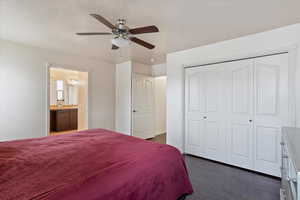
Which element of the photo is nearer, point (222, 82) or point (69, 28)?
point (69, 28)

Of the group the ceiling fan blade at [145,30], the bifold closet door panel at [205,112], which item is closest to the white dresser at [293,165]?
the bifold closet door panel at [205,112]

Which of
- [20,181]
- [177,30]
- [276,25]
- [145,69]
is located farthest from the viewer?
[145,69]

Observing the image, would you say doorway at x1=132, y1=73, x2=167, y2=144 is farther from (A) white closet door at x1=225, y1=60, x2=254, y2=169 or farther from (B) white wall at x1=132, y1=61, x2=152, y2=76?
(A) white closet door at x1=225, y1=60, x2=254, y2=169

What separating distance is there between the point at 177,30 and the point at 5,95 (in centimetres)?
346

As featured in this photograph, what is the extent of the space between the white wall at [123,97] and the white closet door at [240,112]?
102 inches

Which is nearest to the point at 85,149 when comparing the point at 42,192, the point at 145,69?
the point at 42,192

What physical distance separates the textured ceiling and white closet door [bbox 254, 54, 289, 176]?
64cm

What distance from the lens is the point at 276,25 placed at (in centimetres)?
228

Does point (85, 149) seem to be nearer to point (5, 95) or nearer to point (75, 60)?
point (5, 95)

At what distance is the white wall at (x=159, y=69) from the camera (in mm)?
4648

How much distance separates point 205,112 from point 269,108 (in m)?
1.09

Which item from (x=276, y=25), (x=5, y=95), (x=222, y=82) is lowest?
(x=5, y=95)

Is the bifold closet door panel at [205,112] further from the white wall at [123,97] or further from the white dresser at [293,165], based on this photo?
the white wall at [123,97]

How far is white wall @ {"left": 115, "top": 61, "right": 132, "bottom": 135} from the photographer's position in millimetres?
4387
